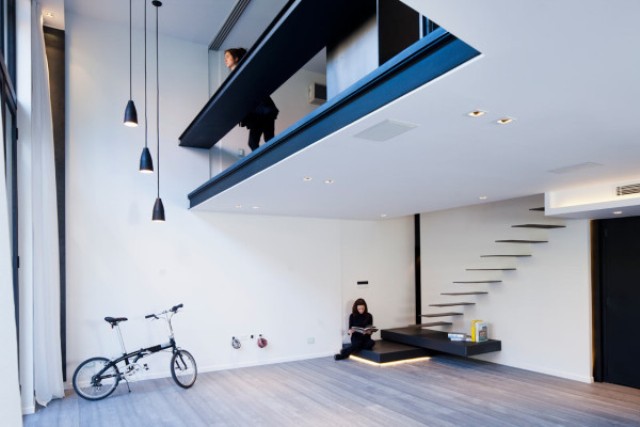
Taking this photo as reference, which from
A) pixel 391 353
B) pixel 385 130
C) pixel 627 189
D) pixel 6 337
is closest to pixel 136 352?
pixel 391 353

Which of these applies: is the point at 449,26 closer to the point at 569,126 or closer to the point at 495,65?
the point at 495,65

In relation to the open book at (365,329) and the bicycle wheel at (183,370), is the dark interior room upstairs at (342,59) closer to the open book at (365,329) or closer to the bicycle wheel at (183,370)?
the bicycle wheel at (183,370)

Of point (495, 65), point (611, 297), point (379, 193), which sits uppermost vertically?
point (495, 65)

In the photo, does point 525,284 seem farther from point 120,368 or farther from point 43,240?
point 43,240

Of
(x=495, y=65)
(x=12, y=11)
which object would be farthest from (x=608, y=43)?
(x=12, y=11)

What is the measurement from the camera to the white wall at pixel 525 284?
19.9ft

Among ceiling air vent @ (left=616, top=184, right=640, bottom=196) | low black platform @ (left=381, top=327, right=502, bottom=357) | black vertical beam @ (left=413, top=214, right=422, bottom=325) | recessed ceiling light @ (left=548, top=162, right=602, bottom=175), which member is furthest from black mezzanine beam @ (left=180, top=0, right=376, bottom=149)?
black vertical beam @ (left=413, top=214, right=422, bottom=325)

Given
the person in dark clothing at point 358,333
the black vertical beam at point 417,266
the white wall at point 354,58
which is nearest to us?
the white wall at point 354,58

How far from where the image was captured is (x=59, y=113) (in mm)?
5816

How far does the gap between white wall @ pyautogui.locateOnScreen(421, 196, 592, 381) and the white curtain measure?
6.14 metres

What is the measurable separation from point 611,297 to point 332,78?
490 cm

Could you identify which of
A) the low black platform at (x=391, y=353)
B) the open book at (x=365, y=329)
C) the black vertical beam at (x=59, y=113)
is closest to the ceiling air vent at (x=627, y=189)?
the low black platform at (x=391, y=353)

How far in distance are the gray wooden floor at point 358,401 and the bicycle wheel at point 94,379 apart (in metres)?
0.12

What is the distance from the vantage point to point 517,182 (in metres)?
4.66
